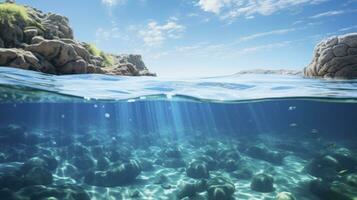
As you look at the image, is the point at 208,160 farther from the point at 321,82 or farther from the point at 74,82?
the point at 74,82

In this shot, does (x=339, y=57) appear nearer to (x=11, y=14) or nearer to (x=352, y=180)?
(x=352, y=180)

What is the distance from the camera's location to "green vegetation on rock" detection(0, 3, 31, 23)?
13.0 metres

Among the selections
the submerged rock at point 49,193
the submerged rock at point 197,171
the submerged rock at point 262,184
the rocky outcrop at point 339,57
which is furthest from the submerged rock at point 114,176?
the rocky outcrop at point 339,57

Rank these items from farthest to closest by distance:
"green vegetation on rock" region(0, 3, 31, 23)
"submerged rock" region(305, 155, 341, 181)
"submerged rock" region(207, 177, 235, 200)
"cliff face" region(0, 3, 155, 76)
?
"submerged rock" region(305, 155, 341, 181) → "green vegetation on rock" region(0, 3, 31, 23) → "submerged rock" region(207, 177, 235, 200) → "cliff face" region(0, 3, 155, 76)

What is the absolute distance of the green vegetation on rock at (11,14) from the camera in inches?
511

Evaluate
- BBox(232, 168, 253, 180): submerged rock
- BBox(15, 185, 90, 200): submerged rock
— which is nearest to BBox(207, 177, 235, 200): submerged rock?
BBox(232, 168, 253, 180): submerged rock

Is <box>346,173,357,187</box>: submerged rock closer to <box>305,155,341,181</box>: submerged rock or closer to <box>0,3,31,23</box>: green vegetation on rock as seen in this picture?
<box>305,155,341,181</box>: submerged rock

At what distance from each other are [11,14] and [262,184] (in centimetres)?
1543

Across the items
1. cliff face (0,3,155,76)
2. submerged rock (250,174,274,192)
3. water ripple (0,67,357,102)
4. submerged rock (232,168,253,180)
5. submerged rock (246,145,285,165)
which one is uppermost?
cliff face (0,3,155,76)

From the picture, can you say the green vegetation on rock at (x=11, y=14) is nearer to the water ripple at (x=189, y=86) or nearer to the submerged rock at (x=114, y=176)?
the water ripple at (x=189, y=86)

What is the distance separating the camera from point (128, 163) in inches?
625

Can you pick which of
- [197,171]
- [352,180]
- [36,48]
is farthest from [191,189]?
[36,48]

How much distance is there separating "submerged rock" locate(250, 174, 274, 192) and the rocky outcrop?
6129mm

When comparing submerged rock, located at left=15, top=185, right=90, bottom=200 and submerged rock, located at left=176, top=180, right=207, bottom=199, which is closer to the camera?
submerged rock, located at left=15, top=185, right=90, bottom=200
